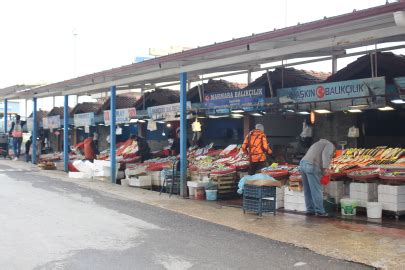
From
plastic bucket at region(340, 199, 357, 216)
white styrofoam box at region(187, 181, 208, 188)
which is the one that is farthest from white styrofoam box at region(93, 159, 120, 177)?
plastic bucket at region(340, 199, 357, 216)

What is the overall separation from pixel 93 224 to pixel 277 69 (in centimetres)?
761

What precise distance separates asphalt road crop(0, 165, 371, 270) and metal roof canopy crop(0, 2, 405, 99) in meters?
3.88

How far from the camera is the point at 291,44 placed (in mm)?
10461

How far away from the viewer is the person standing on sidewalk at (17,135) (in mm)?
28094

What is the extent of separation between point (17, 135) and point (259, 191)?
21559 millimetres

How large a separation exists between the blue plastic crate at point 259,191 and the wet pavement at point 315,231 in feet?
1.50

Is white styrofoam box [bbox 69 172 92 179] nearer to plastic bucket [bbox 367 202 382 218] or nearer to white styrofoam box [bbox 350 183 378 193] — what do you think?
white styrofoam box [bbox 350 183 378 193]

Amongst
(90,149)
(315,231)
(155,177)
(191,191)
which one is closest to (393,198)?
(315,231)

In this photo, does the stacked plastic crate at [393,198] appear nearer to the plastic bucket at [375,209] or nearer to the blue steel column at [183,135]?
the plastic bucket at [375,209]

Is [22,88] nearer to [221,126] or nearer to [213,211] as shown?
[221,126]

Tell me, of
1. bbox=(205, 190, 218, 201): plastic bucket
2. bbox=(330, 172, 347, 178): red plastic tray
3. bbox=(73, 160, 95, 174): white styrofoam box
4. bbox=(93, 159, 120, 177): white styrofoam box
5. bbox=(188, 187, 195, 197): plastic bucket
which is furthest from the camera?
bbox=(73, 160, 95, 174): white styrofoam box

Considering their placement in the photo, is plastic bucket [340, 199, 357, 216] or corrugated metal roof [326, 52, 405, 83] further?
corrugated metal roof [326, 52, 405, 83]

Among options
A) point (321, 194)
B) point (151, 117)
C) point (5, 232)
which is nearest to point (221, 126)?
point (151, 117)

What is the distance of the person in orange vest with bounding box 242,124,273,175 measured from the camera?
40.9ft
